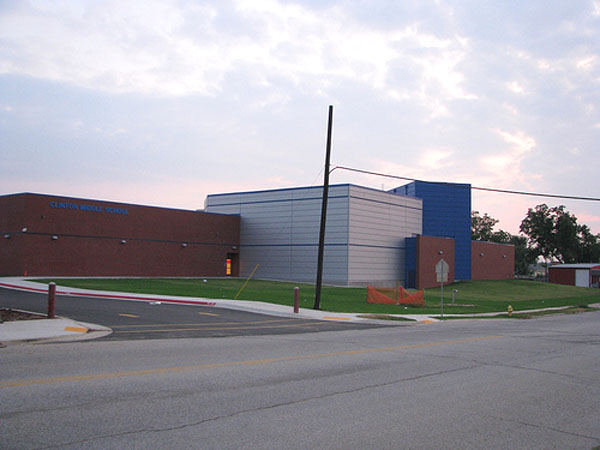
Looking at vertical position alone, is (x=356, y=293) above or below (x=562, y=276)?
below

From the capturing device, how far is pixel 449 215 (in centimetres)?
6006

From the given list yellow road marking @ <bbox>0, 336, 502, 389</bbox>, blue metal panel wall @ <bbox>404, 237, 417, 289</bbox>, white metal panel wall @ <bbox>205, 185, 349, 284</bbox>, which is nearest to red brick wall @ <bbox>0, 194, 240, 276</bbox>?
white metal panel wall @ <bbox>205, 185, 349, 284</bbox>

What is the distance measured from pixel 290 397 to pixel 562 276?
8193cm

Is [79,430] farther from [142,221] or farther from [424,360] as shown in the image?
[142,221]

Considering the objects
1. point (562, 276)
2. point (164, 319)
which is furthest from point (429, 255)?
point (164, 319)

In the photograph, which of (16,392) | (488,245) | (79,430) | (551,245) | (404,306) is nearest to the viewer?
(79,430)

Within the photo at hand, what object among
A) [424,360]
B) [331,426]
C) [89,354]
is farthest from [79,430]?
[424,360]

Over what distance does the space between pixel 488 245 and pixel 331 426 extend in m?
63.5

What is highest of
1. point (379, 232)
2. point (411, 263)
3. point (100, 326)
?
point (379, 232)

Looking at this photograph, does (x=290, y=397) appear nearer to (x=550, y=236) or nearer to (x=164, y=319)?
(x=164, y=319)

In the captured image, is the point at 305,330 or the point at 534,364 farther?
the point at 305,330

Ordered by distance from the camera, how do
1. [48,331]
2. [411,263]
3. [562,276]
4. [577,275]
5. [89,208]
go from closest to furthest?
[48,331], [89,208], [411,263], [577,275], [562,276]

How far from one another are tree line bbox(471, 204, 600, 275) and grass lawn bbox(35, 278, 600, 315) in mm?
51989

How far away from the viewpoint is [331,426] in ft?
20.2
